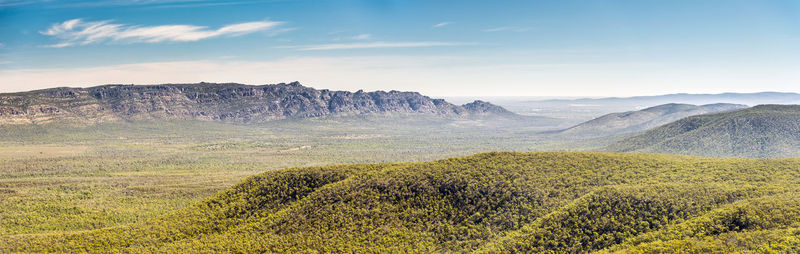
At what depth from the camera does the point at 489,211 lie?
6950 centimetres

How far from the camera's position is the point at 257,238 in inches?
2645

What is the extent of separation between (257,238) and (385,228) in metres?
17.9

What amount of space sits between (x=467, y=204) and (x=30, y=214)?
9042cm

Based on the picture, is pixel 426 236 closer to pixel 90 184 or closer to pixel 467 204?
pixel 467 204

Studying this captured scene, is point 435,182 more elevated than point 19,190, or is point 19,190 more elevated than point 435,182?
point 435,182

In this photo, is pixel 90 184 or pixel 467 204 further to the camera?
pixel 90 184

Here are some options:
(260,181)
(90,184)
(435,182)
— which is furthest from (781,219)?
(90,184)

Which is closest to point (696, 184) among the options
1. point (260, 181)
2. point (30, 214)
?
point (260, 181)

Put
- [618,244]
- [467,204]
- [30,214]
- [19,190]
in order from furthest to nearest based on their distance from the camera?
[19,190]
[30,214]
[467,204]
[618,244]

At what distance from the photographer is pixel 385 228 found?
68.1 m

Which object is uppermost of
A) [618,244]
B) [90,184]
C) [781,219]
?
[781,219]

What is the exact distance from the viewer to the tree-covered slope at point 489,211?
57688 mm

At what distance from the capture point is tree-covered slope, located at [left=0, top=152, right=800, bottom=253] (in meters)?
57.7

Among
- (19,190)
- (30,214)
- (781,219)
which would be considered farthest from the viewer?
(19,190)
